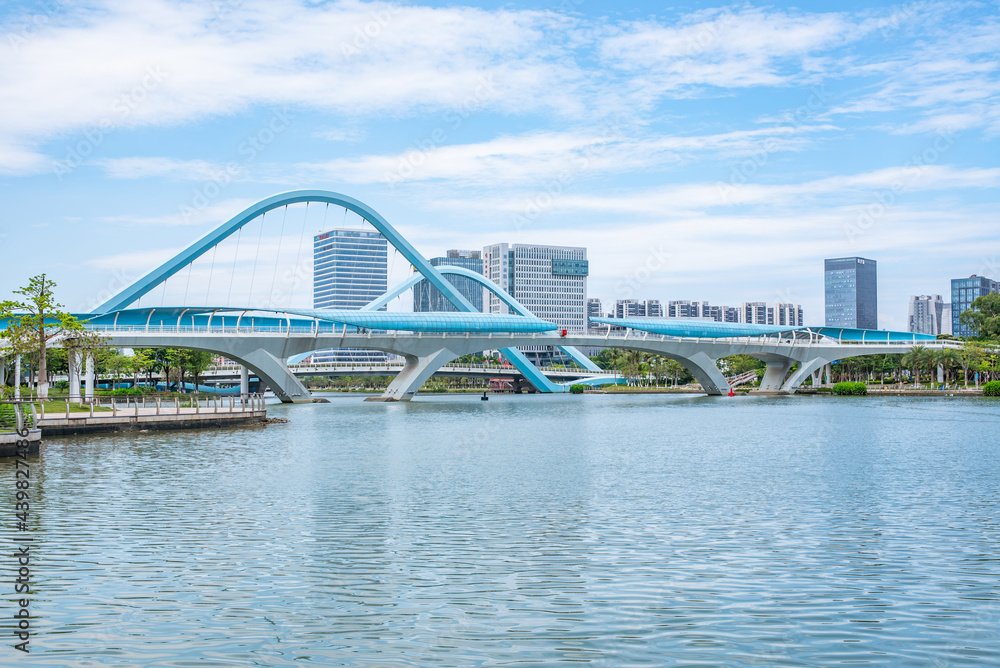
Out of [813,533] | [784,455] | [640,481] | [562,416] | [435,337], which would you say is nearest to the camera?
[813,533]

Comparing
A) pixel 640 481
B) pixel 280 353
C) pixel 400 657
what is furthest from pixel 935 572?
pixel 280 353

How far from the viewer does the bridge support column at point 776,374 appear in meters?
113

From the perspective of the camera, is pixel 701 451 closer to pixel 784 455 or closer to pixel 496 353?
pixel 784 455

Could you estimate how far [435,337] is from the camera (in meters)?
86.9

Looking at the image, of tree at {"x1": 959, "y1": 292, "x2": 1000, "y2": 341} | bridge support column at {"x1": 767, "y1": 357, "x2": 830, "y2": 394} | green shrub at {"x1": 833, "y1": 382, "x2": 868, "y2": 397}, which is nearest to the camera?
green shrub at {"x1": 833, "y1": 382, "x2": 868, "y2": 397}

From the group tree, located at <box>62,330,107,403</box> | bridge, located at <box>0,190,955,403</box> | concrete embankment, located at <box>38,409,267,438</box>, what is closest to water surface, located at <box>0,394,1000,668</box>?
concrete embankment, located at <box>38,409,267,438</box>

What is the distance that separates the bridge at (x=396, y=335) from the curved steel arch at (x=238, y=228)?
0.34ft

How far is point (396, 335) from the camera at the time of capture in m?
85.9

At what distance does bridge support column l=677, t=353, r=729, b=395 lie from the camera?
343ft

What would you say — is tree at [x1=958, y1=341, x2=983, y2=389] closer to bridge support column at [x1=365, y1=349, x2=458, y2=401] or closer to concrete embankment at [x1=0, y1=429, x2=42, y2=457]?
bridge support column at [x1=365, y1=349, x2=458, y2=401]

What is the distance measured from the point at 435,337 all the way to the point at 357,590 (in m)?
75.2

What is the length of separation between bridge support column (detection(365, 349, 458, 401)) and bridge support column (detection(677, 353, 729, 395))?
99.0ft

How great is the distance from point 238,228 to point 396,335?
17094 millimetres

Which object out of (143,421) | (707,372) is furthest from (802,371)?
(143,421)
